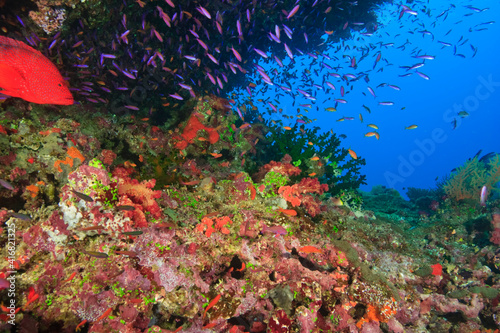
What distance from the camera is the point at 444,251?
18.5 ft

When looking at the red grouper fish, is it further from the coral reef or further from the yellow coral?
the yellow coral

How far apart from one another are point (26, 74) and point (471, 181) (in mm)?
15045

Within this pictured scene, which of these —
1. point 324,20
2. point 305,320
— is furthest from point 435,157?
point 305,320

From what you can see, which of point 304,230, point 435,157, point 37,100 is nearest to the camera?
point 37,100

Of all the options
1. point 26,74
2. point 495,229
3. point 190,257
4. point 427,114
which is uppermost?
point 427,114

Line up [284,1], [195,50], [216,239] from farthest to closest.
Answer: [284,1] < [195,50] < [216,239]

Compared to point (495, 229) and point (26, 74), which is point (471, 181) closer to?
point (495, 229)

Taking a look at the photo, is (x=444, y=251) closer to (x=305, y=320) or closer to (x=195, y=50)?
(x=305, y=320)

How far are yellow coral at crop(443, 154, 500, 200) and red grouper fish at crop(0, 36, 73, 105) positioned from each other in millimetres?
13683

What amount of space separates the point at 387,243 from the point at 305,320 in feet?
10.9

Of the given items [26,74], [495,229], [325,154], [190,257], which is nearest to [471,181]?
[495,229]

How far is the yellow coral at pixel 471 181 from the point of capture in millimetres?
9523

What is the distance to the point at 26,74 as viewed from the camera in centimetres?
279

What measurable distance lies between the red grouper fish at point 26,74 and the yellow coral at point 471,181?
13683mm
